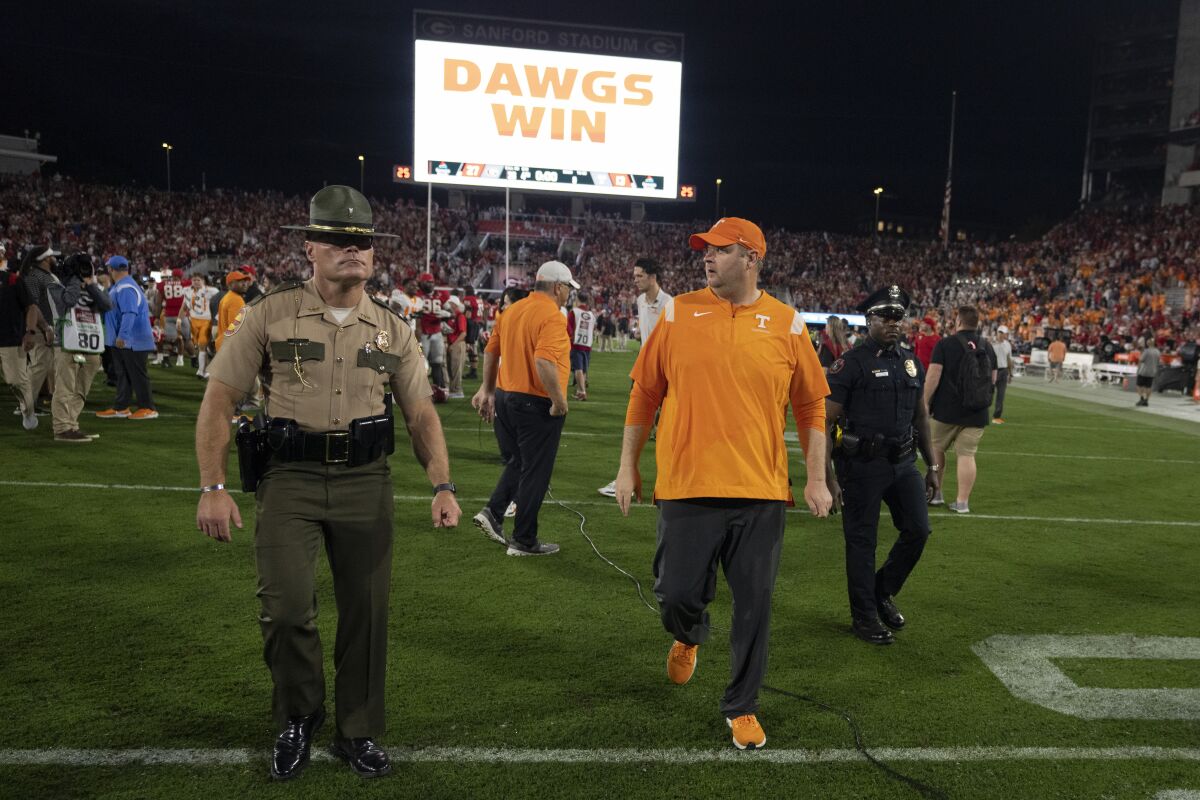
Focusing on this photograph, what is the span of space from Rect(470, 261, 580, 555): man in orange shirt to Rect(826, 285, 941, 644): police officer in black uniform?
1.90m

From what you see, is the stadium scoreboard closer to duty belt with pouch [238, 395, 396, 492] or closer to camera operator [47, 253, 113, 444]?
camera operator [47, 253, 113, 444]

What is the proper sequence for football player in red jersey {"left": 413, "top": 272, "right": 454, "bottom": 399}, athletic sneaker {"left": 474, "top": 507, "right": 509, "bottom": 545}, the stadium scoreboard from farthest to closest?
the stadium scoreboard, football player in red jersey {"left": 413, "top": 272, "right": 454, "bottom": 399}, athletic sneaker {"left": 474, "top": 507, "right": 509, "bottom": 545}

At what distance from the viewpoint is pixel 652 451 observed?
1148cm

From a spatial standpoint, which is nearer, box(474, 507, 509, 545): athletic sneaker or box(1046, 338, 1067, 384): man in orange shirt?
box(474, 507, 509, 545): athletic sneaker

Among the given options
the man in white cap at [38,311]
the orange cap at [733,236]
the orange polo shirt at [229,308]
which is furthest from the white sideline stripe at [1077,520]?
the man in white cap at [38,311]

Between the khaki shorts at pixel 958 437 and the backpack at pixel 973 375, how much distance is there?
306mm

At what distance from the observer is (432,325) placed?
1475cm

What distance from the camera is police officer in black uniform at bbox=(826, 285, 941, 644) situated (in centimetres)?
479

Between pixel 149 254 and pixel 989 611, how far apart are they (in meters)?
44.8

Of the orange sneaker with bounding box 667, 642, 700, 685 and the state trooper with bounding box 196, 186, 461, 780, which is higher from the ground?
the state trooper with bounding box 196, 186, 461, 780

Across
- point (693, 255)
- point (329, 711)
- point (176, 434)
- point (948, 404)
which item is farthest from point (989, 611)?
point (693, 255)

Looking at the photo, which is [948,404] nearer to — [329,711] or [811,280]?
[329,711]

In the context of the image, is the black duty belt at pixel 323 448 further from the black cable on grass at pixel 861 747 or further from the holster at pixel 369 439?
the black cable on grass at pixel 861 747

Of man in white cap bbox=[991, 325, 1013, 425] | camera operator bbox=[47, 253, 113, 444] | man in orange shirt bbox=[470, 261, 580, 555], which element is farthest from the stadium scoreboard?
man in orange shirt bbox=[470, 261, 580, 555]
